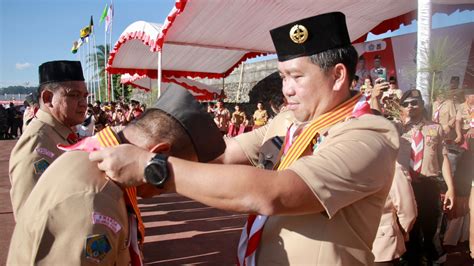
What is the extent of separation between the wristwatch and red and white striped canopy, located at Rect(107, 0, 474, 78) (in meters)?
6.92

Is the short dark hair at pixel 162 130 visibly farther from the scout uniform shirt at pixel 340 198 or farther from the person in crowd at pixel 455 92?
the person in crowd at pixel 455 92

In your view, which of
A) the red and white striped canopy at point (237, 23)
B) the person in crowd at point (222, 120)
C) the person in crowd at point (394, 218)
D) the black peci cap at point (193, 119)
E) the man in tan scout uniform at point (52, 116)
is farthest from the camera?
the person in crowd at point (222, 120)

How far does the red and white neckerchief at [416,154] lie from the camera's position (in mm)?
4344

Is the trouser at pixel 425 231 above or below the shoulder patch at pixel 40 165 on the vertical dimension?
below

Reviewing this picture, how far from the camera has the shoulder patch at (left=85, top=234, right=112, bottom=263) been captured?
3.77 feet

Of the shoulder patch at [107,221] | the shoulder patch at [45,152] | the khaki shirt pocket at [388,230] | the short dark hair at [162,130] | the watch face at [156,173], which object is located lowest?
the khaki shirt pocket at [388,230]

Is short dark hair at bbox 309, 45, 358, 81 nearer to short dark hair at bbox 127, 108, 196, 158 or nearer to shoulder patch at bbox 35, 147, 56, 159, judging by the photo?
short dark hair at bbox 127, 108, 196, 158

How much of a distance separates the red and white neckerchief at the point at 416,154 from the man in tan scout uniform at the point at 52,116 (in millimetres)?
3271

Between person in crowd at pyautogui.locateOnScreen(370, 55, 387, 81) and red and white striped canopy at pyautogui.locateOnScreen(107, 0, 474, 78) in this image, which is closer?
red and white striped canopy at pyautogui.locateOnScreen(107, 0, 474, 78)

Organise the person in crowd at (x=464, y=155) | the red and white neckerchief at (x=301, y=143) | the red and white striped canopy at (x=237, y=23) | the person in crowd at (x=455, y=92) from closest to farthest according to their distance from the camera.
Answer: the red and white neckerchief at (x=301, y=143) < the person in crowd at (x=464, y=155) < the person in crowd at (x=455, y=92) < the red and white striped canopy at (x=237, y=23)

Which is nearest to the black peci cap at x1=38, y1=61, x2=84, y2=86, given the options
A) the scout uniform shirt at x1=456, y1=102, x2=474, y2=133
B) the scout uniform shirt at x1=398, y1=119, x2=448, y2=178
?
the scout uniform shirt at x1=398, y1=119, x2=448, y2=178

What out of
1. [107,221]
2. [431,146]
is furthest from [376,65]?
[107,221]

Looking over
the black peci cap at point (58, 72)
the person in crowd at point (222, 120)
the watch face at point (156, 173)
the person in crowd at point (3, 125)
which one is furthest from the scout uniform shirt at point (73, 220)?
the person in crowd at point (3, 125)

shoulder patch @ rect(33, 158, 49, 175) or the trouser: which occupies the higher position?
shoulder patch @ rect(33, 158, 49, 175)
